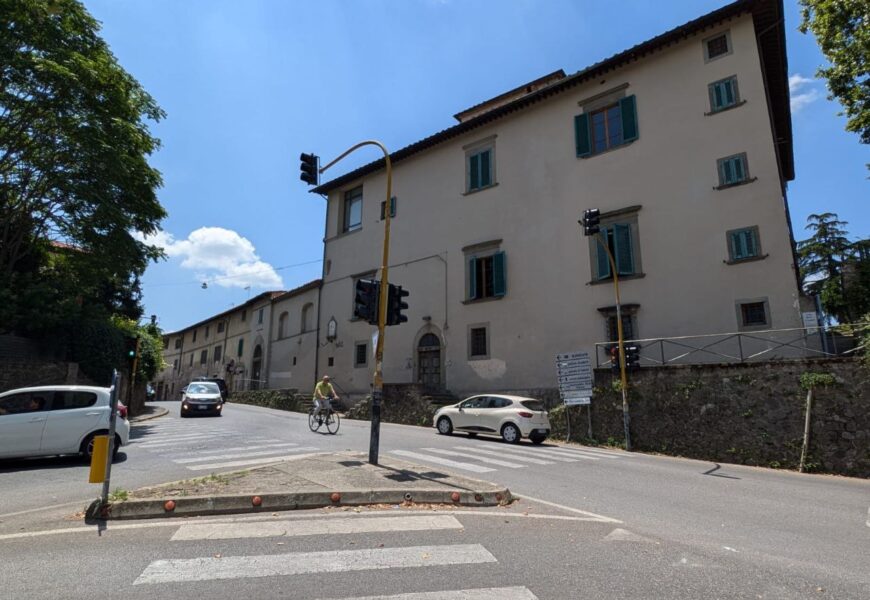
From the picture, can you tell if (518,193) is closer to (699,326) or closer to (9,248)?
(699,326)

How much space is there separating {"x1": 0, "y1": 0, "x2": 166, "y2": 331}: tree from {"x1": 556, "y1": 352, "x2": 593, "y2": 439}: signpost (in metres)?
16.1

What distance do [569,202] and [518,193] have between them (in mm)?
2713

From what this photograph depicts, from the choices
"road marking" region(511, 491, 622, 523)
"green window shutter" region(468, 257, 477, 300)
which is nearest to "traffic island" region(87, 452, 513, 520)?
"road marking" region(511, 491, 622, 523)

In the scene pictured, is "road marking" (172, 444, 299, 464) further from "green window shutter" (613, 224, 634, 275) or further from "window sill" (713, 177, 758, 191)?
"window sill" (713, 177, 758, 191)

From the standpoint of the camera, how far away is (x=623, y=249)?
19.6 metres

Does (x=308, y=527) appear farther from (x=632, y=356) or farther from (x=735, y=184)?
(x=735, y=184)

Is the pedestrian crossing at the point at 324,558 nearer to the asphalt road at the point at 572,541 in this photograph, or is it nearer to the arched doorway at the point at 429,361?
the asphalt road at the point at 572,541

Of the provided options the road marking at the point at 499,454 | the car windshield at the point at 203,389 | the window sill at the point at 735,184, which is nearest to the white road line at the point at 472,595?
the road marking at the point at 499,454

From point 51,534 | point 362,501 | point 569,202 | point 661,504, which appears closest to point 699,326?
point 569,202

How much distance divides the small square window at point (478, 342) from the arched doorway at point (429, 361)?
1.95 m

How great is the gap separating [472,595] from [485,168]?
23.0 m

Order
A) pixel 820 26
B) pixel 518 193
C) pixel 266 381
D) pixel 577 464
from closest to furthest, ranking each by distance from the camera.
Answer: pixel 577 464 < pixel 820 26 < pixel 518 193 < pixel 266 381

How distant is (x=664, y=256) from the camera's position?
1870 centimetres

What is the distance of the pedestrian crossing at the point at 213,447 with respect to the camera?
10383 millimetres
